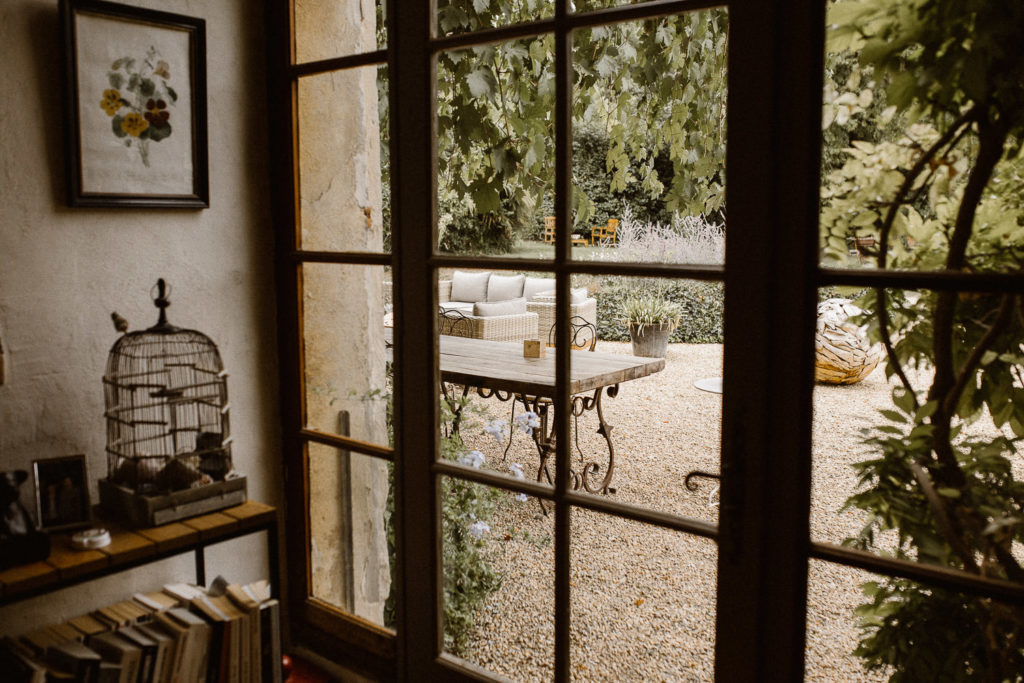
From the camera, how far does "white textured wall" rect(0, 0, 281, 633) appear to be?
1729 mm

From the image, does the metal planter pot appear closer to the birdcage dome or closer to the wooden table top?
the wooden table top

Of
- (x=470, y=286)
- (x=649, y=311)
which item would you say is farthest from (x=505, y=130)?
(x=470, y=286)

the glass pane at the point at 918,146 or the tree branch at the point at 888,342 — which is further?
the tree branch at the point at 888,342

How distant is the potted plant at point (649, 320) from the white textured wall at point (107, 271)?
13.1ft

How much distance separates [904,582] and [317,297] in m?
1.65

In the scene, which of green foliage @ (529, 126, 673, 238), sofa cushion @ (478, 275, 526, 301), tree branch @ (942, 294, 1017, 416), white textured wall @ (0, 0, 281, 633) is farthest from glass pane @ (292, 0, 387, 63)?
sofa cushion @ (478, 275, 526, 301)

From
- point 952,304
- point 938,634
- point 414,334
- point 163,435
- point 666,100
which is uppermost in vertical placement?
point 666,100

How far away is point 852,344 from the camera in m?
1.66

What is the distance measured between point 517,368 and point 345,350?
1.11 meters

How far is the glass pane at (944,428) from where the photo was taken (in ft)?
4.19

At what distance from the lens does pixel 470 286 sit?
8.16m

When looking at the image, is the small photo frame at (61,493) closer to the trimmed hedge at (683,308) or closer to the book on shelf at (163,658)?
the book on shelf at (163,658)

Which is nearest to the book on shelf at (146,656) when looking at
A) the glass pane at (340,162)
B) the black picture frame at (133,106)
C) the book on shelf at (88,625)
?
the book on shelf at (88,625)

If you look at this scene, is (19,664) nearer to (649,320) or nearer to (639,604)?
(639,604)
